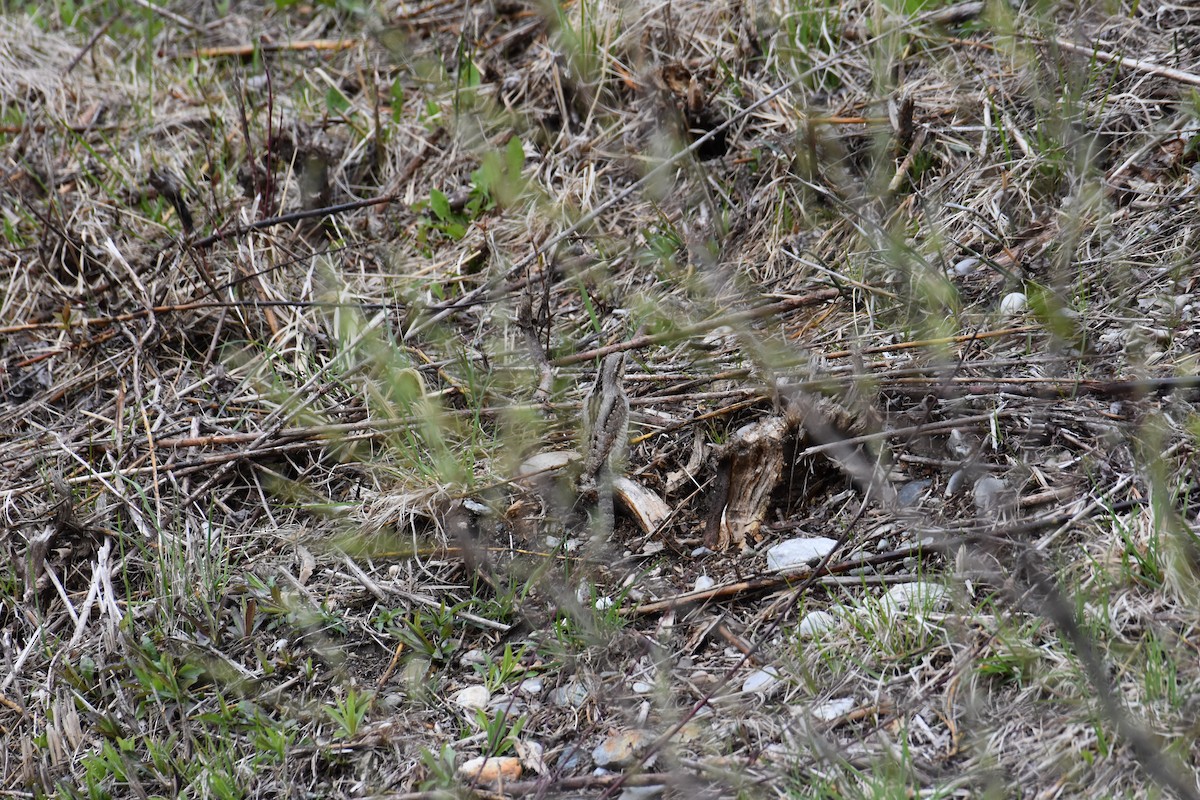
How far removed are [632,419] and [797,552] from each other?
599 millimetres

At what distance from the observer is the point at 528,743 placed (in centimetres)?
202

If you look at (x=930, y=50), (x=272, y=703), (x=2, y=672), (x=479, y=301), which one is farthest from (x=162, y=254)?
(x=930, y=50)

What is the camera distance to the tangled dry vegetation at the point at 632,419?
6.23ft

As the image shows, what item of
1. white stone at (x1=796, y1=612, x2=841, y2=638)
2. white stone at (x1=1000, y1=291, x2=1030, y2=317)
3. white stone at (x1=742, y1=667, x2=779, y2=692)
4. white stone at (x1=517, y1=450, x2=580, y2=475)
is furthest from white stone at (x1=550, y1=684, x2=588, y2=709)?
white stone at (x1=1000, y1=291, x2=1030, y2=317)

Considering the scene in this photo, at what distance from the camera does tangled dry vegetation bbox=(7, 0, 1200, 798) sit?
1898 mm

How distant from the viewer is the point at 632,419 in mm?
2623

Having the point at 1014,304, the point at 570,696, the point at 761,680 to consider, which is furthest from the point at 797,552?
the point at 1014,304

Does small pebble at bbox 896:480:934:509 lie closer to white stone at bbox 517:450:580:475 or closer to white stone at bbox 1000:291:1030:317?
white stone at bbox 1000:291:1030:317

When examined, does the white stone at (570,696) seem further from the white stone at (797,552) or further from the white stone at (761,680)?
the white stone at (797,552)

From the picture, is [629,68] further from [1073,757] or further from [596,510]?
[1073,757]

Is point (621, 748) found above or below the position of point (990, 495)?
below

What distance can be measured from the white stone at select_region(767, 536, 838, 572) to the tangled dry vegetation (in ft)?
0.06

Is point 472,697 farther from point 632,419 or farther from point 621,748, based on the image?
point 632,419

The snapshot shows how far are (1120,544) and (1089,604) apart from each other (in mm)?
158
